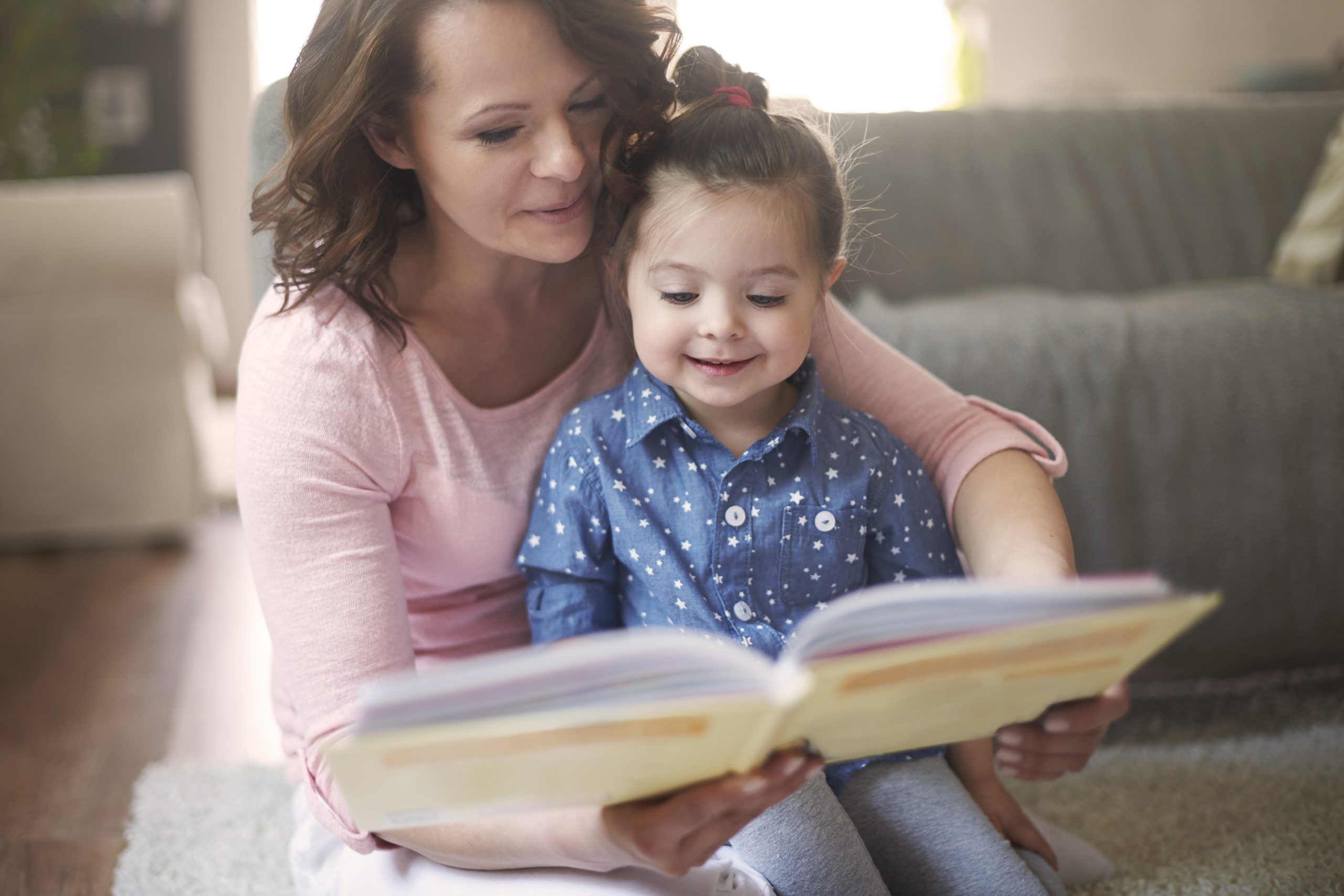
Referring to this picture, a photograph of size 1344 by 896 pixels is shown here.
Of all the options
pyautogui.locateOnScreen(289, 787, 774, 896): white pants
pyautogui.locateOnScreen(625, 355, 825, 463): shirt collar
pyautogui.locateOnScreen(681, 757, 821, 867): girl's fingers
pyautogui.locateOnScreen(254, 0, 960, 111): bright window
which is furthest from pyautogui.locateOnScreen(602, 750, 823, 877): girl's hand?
pyautogui.locateOnScreen(254, 0, 960, 111): bright window

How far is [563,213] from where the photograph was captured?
0.95 metres

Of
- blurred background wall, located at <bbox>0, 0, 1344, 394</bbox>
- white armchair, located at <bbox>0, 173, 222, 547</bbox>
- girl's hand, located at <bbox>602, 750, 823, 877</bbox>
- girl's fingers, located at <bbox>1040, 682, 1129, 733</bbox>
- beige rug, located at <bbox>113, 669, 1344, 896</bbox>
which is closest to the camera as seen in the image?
girl's hand, located at <bbox>602, 750, 823, 877</bbox>

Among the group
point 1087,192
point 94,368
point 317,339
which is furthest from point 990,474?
point 94,368

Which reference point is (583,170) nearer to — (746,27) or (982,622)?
(982,622)

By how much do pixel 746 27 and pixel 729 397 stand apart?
3.58m

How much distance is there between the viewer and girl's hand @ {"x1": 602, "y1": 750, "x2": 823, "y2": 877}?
2.18 feet

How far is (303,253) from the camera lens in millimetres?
958

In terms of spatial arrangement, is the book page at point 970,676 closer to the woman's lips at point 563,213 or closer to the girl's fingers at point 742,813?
the girl's fingers at point 742,813

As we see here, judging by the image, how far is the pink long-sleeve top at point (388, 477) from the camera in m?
0.87

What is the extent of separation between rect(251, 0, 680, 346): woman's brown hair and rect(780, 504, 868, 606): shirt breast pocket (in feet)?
1.03

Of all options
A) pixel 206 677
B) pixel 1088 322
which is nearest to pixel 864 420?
pixel 1088 322

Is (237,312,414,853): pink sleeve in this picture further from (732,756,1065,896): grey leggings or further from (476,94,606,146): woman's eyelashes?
(732,756,1065,896): grey leggings

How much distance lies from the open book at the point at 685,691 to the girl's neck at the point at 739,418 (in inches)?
15.6

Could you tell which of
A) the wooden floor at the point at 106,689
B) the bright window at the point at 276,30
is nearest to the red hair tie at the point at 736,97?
the wooden floor at the point at 106,689
